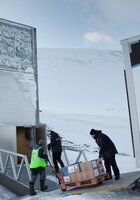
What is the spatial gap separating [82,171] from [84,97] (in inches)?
2196

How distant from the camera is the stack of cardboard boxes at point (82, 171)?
646cm

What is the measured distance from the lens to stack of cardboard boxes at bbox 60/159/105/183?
21.2ft

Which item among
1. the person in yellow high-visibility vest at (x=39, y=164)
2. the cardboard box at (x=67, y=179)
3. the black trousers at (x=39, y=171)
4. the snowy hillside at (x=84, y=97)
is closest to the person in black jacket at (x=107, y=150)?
the cardboard box at (x=67, y=179)

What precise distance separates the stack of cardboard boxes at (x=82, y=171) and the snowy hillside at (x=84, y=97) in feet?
29.2

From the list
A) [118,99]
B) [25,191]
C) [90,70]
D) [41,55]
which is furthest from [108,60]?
[25,191]

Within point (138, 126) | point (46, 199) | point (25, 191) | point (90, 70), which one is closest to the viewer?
point (138, 126)

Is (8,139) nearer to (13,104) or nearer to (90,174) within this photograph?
(13,104)

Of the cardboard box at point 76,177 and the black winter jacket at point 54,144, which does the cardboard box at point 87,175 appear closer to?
the cardboard box at point 76,177

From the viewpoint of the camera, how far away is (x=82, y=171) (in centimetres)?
A: 657

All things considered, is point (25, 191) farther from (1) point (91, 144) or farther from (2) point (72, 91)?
(2) point (72, 91)

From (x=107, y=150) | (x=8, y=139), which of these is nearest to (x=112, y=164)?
(x=107, y=150)

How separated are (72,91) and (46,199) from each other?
199ft

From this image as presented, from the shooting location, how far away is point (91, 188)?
6.46 m

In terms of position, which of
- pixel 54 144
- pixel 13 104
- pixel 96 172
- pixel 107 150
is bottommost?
pixel 96 172
